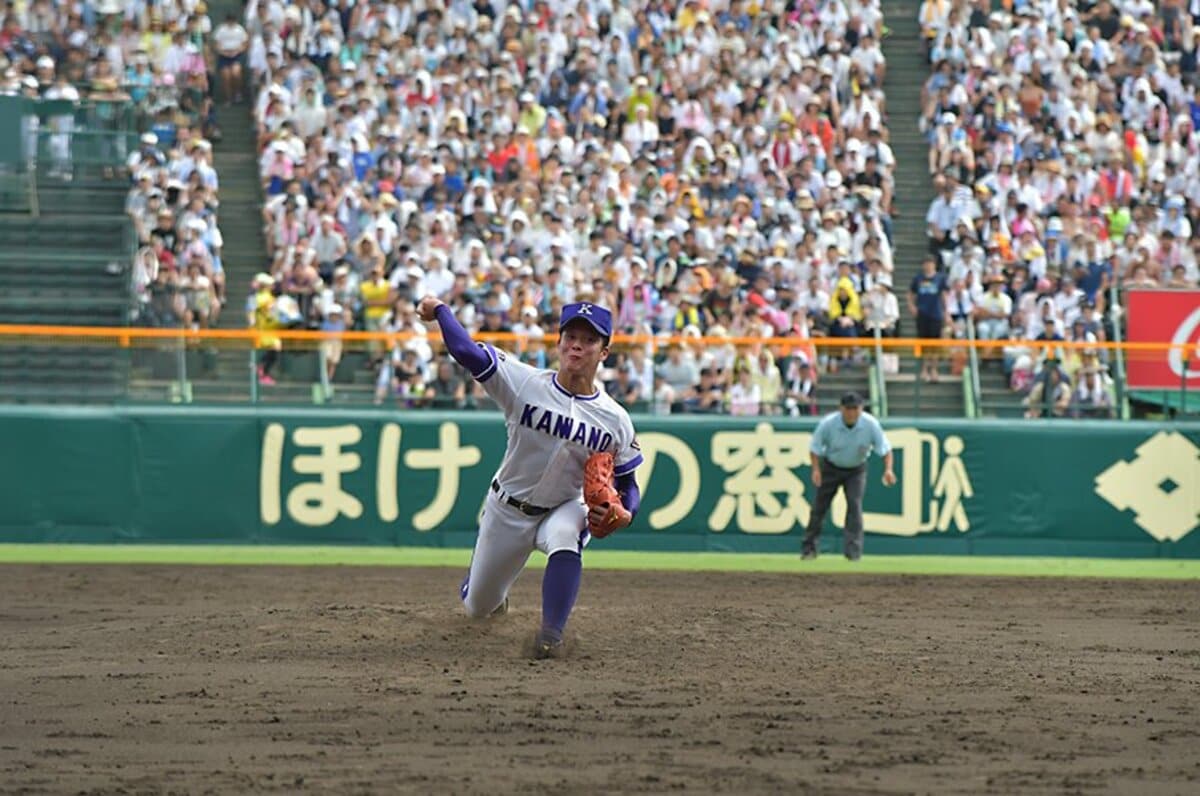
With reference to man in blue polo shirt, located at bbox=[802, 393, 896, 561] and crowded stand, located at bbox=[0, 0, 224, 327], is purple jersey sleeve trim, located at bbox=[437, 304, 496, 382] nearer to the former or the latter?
man in blue polo shirt, located at bbox=[802, 393, 896, 561]

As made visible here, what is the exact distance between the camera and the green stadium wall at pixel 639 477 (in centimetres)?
1969

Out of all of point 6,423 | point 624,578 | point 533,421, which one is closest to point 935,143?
point 624,578

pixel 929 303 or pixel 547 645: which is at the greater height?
pixel 929 303

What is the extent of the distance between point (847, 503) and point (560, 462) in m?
9.03

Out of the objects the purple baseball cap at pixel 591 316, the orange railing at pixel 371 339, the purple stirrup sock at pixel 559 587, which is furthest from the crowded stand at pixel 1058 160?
the purple stirrup sock at pixel 559 587

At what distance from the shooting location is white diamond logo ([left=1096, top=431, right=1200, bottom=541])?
803 inches

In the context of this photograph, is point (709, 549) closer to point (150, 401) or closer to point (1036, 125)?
point (150, 401)

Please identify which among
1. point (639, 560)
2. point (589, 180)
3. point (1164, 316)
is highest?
point (589, 180)

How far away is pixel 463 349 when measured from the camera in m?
10.2

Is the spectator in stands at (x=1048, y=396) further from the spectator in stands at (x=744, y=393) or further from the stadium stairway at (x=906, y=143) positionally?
the stadium stairway at (x=906, y=143)

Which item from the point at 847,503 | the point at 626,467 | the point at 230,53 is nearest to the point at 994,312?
the point at 847,503

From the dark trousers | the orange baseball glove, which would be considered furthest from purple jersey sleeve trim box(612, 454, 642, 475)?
the dark trousers

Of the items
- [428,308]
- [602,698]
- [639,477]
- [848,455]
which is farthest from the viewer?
[639,477]

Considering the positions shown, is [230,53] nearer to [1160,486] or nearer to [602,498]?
[1160,486]
